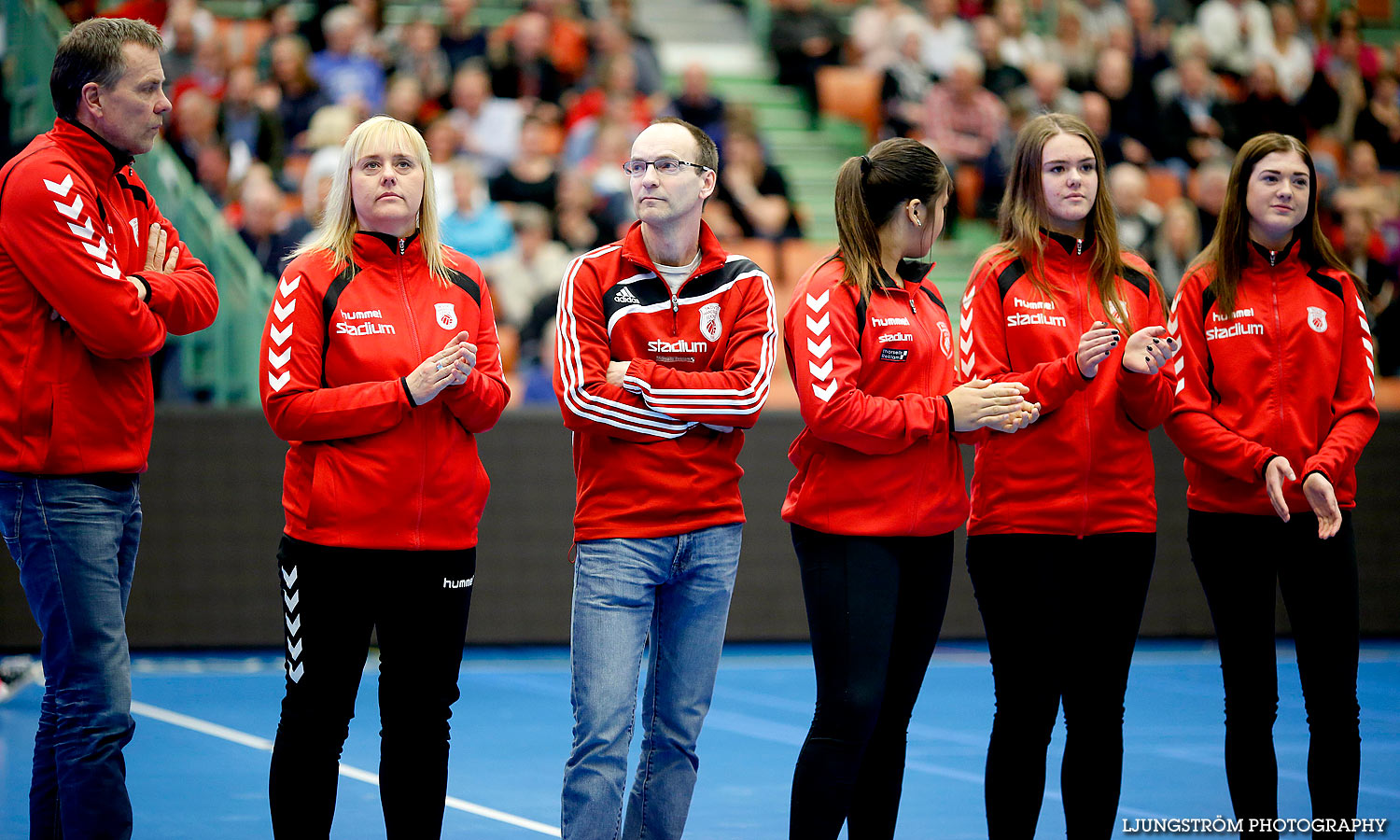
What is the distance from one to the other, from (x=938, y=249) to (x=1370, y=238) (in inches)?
122

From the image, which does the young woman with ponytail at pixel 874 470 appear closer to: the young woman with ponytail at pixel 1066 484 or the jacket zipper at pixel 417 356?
the young woman with ponytail at pixel 1066 484

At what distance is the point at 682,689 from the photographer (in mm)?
3354

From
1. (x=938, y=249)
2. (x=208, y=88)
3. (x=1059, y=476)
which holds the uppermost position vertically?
(x=208, y=88)

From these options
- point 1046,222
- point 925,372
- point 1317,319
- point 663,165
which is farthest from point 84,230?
point 1317,319

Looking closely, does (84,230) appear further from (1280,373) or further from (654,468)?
(1280,373)

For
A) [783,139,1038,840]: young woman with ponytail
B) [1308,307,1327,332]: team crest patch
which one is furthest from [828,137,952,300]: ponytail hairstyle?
[1308,307,1327,332]: team crest patch

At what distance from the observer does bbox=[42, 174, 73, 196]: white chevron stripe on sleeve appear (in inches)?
125

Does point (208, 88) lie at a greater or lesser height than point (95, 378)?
greater

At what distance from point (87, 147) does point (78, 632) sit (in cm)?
116

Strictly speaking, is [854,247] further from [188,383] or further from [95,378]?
[188,383]

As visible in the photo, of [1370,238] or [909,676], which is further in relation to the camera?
[1370,238]

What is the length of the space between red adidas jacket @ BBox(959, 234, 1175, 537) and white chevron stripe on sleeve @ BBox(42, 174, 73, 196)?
228cm

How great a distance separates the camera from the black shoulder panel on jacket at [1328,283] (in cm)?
395

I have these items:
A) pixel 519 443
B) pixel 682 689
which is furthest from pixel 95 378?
pixel 519 443
